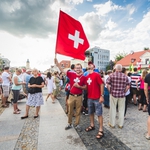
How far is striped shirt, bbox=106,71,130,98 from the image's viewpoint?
3.91 metres

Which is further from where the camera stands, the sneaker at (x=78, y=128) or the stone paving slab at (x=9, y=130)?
the sneaker at (x=78, y=128)

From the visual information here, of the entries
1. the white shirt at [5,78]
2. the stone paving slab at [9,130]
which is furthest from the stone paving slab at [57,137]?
the white shirt at [5,78]

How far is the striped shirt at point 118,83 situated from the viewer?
154 inches

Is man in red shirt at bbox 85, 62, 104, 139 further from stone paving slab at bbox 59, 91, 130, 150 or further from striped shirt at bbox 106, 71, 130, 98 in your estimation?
striped shirt at bbox 106, 71, 130, 98

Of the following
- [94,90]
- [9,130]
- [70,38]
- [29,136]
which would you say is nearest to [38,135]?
[29,136]

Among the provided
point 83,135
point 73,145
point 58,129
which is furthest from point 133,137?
point 58,129

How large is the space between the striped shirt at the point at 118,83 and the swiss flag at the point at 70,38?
3.94ft

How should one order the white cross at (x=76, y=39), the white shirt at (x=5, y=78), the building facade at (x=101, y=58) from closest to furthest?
the white cross at (x=76, y=39) < the white shirt at (x=5, y=78) < the building facade at (x=101, y=58)

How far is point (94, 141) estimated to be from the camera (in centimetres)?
321

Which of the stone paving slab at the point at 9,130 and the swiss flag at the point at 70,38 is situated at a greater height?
the swiss flag at the point at 70,38

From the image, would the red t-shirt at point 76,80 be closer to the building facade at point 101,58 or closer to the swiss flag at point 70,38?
the swiss flag at point 70,38

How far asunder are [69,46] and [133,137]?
3.09 m

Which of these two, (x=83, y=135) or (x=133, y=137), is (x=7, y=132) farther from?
(x=133, y=137)

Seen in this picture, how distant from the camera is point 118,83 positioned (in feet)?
12.9
